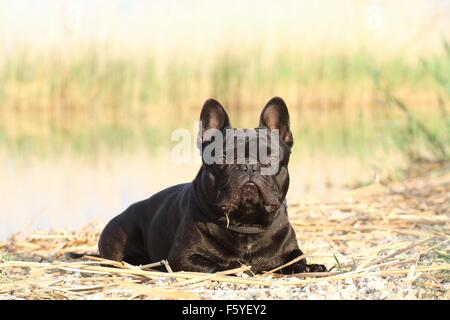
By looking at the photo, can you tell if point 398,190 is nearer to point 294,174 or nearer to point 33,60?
point 294,174

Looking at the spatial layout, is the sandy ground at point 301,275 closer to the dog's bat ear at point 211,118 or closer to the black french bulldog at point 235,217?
the black french bulldog at point 235,217

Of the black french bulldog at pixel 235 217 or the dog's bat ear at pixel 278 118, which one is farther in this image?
the dog's bat ear at pixel 278 118

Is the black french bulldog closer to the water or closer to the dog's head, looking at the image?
the dog's head

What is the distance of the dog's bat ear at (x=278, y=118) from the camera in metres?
4.91

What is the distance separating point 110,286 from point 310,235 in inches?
105

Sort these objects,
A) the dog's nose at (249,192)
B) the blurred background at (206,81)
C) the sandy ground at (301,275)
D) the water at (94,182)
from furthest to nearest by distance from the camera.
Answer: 1. the blurred background at (206,81)
2. the water at (94,182)
3. the dog's nose at (249,192)
4. the sandy ground at (301,275)

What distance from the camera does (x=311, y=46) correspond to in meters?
20.0

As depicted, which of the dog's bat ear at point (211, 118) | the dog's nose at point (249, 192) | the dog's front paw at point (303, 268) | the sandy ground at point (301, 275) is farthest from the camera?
the dog's bat ear at point (211, 118)

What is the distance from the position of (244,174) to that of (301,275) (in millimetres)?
616

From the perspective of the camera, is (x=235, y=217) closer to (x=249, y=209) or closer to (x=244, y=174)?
(x=249, y=209)

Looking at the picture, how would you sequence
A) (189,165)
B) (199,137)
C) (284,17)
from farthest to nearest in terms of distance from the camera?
(284,17)
(189,165)
(199,137)

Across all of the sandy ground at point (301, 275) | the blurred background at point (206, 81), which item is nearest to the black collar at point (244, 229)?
the sandy ground at point (301, 275)

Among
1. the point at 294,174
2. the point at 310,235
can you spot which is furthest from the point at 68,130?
the point at 310,235

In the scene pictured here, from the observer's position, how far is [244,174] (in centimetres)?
443
